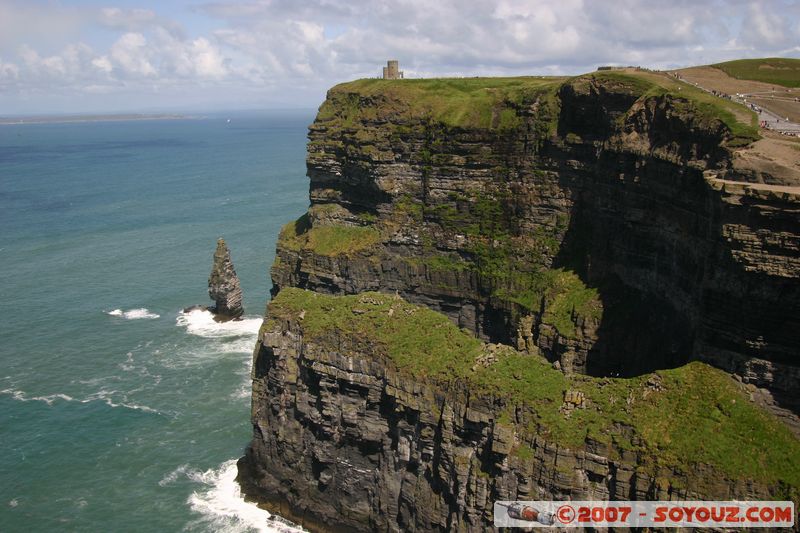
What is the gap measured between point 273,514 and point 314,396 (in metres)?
10.0

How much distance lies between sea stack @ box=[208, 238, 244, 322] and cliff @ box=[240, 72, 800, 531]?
1358 centimetres

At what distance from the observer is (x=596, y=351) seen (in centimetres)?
5372

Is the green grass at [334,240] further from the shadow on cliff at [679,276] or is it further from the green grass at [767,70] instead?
the green grass at [767,70]

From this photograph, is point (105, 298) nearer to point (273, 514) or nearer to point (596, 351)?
point (273, 514)

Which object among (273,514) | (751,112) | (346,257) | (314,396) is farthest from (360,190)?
(751,112)

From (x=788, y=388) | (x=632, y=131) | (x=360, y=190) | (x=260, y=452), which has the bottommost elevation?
(x=260, y=452)

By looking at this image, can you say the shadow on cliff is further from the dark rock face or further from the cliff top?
the dark rock face

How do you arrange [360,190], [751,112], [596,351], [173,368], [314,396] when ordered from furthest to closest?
[173,368] < [360,190] < [596,351] < [314,396] < [751,112]

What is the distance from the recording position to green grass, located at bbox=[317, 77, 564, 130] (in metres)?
64.6

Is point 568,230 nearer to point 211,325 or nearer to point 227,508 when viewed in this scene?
point 227,508

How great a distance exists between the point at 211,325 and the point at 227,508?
3973 cm

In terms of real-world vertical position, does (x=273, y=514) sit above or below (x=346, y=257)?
below

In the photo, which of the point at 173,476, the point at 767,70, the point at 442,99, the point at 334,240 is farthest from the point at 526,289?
the point at 173,476

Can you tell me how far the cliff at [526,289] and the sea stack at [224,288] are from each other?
1358cm
